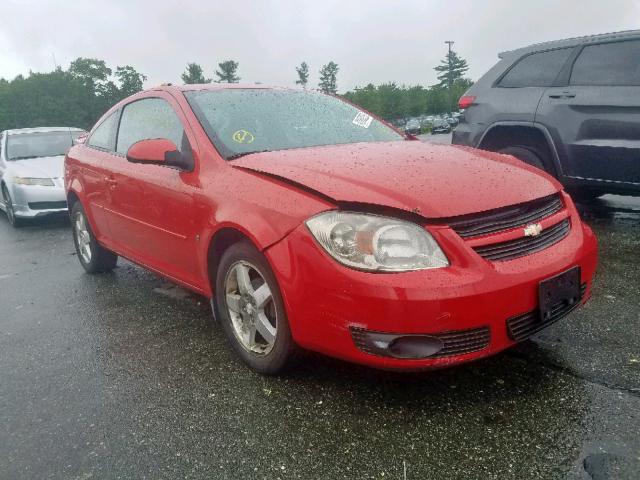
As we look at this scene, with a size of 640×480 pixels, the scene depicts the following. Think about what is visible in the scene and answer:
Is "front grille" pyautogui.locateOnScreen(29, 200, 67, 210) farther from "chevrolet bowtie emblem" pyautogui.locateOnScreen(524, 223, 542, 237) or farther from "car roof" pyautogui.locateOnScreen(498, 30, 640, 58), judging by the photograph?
"chevrolet bowtie emblem" pyautogui.locateOnScreen(524, 223, 542, 237)

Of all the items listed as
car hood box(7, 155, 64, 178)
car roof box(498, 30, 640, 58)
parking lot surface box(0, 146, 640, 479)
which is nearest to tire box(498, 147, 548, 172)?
car roof box(498, 30, 640, 58)

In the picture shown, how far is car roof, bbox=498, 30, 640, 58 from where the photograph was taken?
486 cm

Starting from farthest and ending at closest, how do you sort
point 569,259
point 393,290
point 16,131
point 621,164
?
point 16,131, point 621,164, point 569,259, point 393,290

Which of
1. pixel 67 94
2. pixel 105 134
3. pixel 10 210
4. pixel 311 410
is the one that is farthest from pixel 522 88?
pixel 67 94

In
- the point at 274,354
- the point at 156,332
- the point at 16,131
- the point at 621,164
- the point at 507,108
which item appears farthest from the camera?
the point at 16,131

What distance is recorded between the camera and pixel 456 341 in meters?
2.19

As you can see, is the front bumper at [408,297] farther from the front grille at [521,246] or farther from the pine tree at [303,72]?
the pine tree at [303,72]

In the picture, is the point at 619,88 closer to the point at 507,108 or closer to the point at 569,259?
the point at 507,108

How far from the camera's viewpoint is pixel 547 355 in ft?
9.10

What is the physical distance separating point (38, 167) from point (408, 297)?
760cm

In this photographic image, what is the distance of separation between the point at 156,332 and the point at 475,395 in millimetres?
2009

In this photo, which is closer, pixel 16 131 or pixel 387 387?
pixel 387 387

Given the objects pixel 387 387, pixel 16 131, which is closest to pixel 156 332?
pixel 387 387

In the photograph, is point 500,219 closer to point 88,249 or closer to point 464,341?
point 464,341
